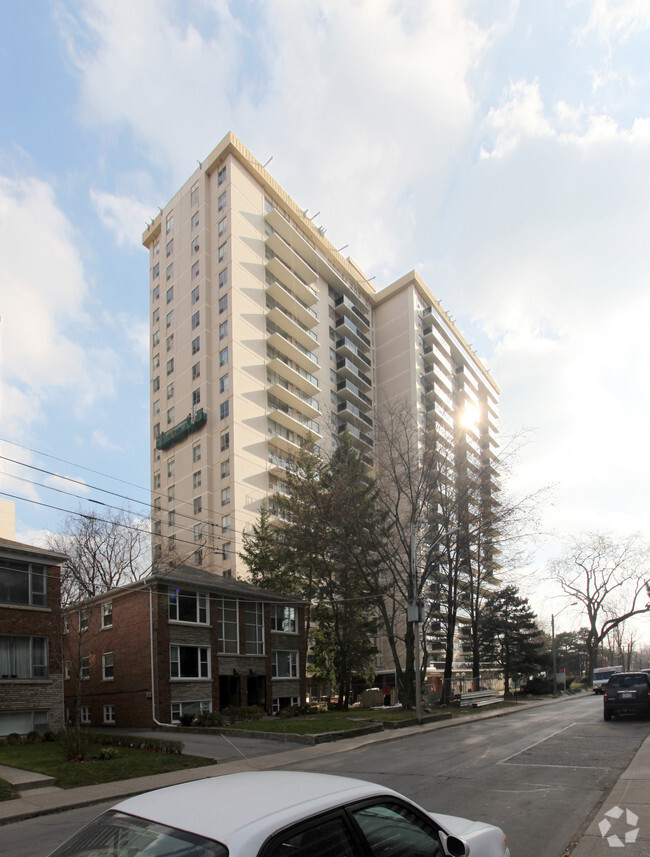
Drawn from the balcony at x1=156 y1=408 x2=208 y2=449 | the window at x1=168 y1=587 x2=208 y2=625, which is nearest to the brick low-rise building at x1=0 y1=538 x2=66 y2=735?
the window at x1=168 y1=587 x2=208 y2=625

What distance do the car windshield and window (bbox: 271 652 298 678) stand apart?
108ft

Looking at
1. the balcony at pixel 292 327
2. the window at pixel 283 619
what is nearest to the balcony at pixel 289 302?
the balcony at pixel 292 327

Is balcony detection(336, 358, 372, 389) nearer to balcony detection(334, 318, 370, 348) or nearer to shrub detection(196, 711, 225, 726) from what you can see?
balcony detection(334, 318, 370, 348)

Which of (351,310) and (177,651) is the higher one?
(351,310)

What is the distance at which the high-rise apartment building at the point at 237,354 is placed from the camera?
55.6 m

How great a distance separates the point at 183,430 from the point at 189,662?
1248 inches

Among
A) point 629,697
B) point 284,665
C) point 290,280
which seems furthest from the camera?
point 290,280

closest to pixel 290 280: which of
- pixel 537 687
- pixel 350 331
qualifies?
pixel 350 331

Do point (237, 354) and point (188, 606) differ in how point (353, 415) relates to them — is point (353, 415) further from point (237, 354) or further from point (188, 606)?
point (188, 606)

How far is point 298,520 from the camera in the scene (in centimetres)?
3572

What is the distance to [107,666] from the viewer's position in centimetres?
3125

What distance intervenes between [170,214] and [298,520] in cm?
4488

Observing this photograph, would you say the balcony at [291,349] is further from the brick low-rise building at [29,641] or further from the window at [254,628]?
the brick low-rise building at [29,641]

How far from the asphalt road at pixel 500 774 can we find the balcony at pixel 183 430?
122 ft
